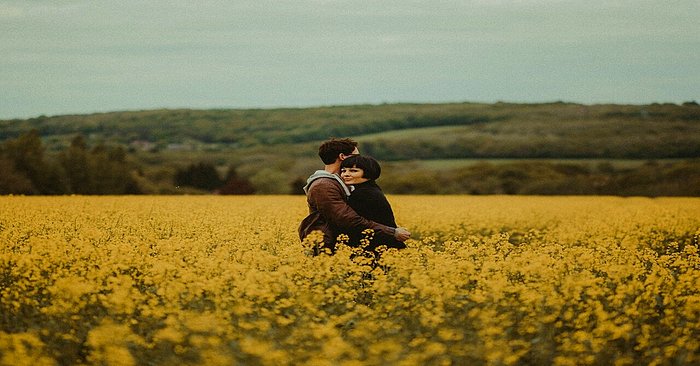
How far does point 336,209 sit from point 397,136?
86.6 metres

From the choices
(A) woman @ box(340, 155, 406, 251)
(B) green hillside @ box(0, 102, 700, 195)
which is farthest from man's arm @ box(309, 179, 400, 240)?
(B) green hillside @ box(0, 102, 700, 195)

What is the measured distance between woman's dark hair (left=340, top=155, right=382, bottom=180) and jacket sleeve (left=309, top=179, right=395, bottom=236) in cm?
27

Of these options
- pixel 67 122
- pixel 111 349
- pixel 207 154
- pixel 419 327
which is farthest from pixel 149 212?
pixel 67 122

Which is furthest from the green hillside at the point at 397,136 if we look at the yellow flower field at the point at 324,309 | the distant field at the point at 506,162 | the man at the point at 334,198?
the yellow flower field at the point at 324,309

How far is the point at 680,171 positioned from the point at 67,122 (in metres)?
74.2

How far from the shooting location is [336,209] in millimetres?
8922

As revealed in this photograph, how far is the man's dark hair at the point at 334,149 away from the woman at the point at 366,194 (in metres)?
0.14

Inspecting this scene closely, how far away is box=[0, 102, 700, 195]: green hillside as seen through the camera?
70125mm

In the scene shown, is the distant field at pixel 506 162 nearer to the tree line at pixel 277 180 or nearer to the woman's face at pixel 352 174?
the tree line at pixel 277 180

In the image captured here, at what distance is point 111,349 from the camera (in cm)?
496

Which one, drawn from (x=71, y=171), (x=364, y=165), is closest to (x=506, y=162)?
(x=71, y=171)

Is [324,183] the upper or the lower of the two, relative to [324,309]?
upper

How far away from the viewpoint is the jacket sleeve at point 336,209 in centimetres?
891

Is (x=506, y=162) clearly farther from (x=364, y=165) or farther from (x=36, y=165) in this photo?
(x=364, y=165)
